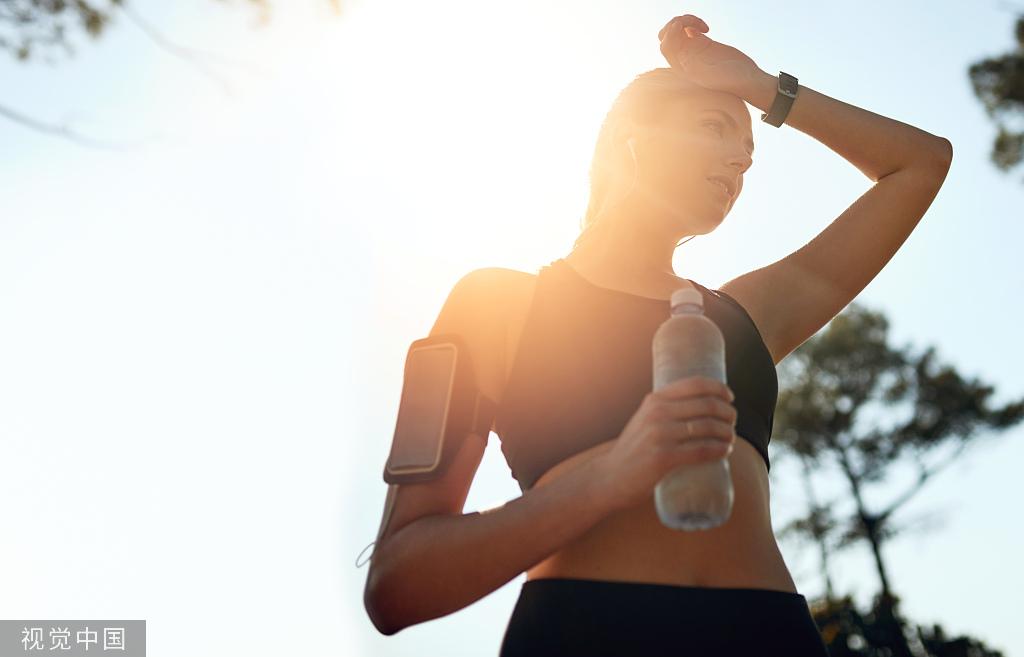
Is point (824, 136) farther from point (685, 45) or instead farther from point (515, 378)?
point (515, 378)

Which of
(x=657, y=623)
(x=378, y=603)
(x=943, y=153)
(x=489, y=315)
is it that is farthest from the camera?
(x=943, y=153)

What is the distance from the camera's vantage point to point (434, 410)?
2.00 m

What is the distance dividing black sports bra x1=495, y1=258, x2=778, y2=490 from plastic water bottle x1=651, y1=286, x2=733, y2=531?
0.28 metres

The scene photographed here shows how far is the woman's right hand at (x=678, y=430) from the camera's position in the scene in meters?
1.41

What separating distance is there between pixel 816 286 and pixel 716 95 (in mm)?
655

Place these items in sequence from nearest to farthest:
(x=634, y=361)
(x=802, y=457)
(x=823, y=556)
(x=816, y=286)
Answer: (x=634, y=361)
(x=816, y=286)
(x=823, y=556)
(x=802, y=457)

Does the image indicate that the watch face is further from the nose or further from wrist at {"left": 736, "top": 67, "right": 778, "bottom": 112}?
the nose

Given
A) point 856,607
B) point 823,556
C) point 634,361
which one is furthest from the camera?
point 823,556

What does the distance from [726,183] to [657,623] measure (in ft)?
3.88

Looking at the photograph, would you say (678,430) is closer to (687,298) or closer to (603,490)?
(603,490)

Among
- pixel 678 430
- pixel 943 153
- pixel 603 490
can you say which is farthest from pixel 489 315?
pixel 943 153

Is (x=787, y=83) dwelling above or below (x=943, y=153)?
above

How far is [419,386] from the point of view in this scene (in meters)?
2.04

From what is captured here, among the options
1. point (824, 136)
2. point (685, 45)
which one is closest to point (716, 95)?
point (685, 45)
